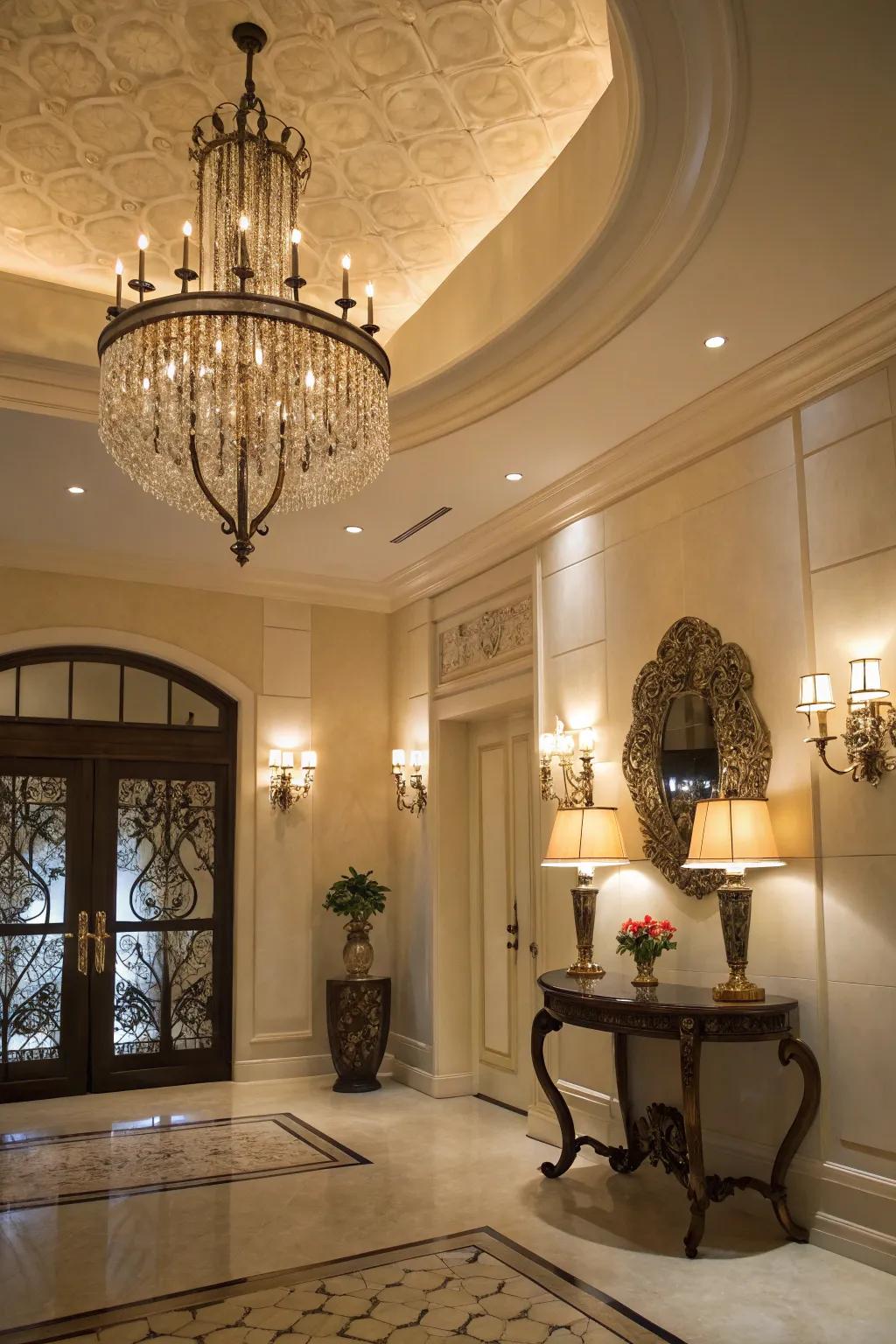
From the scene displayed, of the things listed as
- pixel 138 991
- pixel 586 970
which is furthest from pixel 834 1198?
pixel 138 991

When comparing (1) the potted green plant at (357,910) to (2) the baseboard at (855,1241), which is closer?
(2) the baseboard at (855,1241)

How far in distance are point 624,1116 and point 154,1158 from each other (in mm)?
2254

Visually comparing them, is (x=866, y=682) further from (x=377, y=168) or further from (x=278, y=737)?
(x=278, y=737)

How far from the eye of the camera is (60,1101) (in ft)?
21.3

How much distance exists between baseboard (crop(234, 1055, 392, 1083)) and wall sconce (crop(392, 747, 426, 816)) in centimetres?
170

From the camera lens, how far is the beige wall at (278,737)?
23.1 feet

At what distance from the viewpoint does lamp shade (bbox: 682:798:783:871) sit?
13.2 feet

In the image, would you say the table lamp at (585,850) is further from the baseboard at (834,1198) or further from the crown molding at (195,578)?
the crown molding at (195,578)

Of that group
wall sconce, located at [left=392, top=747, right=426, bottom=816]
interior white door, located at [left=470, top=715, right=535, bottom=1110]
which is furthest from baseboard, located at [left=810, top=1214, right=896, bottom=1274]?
wall sconce, located at [left=392, top=747, right=426, bottom=816]

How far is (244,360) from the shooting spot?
3.42m

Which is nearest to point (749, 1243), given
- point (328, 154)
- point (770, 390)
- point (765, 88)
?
point (770, 390)

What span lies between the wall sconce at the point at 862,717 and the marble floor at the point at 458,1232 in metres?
1.68

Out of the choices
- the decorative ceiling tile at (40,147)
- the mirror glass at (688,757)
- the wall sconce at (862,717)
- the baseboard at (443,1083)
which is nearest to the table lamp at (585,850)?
the mirror glass at (688,757)

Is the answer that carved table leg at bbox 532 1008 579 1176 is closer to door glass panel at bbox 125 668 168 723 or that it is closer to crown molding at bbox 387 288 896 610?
crown molding at bbox 387 288 896 610
